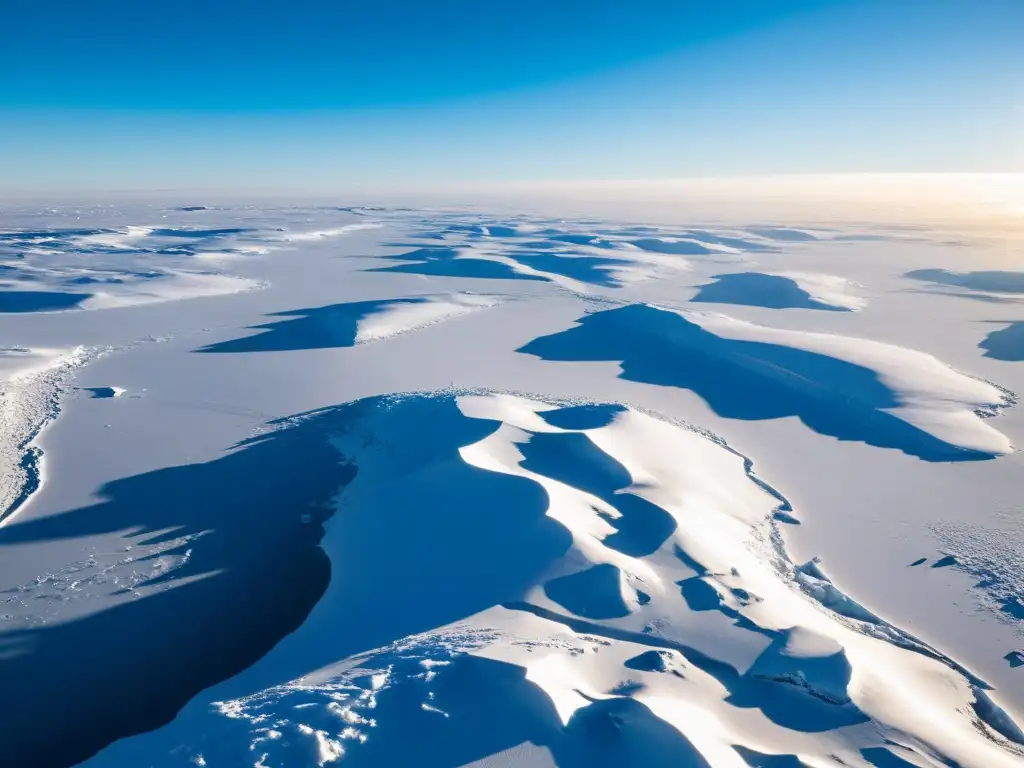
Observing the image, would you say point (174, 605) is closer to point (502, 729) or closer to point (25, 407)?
point (502, 729)

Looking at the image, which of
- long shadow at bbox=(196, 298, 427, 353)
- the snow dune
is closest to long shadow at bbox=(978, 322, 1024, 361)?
the snow dune

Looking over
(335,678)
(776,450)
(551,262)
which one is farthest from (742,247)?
(335,678)

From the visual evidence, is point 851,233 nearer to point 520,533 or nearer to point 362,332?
point 362,332

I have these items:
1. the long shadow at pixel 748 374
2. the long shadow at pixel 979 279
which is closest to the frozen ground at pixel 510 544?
the long shadow at pixel 748 374

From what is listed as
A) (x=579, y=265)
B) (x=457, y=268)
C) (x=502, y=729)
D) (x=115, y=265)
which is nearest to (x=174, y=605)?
(x=502, y=729)

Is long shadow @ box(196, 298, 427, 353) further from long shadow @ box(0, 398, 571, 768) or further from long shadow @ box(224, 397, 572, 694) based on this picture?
long shadow @ box(224, 397, 572, 694)
